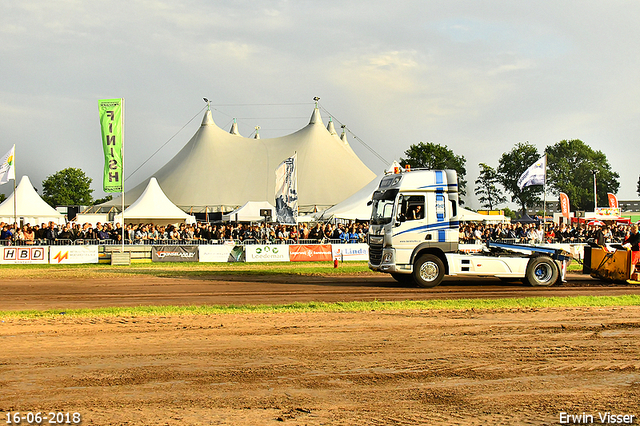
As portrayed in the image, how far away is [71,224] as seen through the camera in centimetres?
2778

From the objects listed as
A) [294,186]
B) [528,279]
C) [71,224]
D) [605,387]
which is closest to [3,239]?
[71,224]

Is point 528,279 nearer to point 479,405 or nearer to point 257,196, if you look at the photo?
point 479,405

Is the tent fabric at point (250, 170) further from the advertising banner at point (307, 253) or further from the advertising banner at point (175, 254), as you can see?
the advertising banner at point (307, 253)

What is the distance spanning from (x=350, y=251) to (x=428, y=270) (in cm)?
1252

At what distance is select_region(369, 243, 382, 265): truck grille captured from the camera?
16.9m

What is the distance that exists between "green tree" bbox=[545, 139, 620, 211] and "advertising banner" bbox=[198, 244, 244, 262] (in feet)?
294

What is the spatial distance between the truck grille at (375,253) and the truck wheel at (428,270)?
43.1 inches

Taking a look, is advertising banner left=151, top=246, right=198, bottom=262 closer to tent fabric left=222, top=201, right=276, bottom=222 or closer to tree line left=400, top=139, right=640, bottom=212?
tent fabric left=222, top=201, right=276, bottom=222

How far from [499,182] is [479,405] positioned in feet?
352

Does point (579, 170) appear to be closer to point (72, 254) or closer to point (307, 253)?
point (307, 253)

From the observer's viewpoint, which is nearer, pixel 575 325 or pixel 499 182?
pixel 575 325

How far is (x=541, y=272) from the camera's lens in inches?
690

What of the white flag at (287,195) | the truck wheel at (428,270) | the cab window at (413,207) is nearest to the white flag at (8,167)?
the white flag at (287,195)

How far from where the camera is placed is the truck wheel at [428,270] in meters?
16.7
